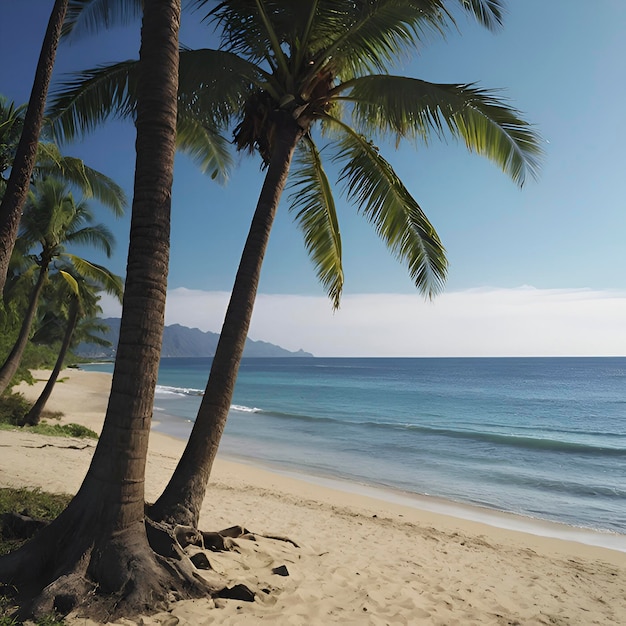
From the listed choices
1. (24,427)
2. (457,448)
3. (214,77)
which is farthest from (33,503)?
(457,448)

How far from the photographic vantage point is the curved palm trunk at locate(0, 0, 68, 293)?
610 cm

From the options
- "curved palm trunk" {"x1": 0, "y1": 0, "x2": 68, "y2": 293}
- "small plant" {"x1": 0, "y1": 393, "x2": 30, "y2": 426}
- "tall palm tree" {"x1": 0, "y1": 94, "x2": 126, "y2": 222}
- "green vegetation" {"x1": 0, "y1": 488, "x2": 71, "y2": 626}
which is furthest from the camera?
"small plant" {"x1": 0, "y1": 393, "x2": 30, "y2": 426}

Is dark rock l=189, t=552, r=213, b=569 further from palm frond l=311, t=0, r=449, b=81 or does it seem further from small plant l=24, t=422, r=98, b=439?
small plant l=24, t=422, r=98, b=439

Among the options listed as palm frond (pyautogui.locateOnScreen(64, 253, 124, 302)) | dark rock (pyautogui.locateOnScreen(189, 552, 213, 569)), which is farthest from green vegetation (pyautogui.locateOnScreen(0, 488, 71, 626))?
palm frond (pyautogui.locateOnScreen(64, 253, 124, 302))

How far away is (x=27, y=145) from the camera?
6137mm

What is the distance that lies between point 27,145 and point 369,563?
6.38m

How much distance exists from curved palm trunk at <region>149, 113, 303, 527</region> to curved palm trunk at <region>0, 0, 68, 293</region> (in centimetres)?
300

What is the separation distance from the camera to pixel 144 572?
366 centimetres

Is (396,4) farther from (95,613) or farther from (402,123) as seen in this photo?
(95,613)

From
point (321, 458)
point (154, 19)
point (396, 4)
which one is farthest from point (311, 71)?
point (321, 458)

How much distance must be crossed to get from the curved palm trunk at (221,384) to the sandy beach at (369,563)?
67cm

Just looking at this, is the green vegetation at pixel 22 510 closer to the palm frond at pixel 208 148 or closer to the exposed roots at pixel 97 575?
the exposed roots at pixel 97 575

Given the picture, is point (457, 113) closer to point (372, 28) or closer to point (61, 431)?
point (372, 28)

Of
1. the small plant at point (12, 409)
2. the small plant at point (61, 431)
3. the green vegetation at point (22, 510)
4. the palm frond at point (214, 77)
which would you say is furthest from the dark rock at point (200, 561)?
the small plant at point (12, 409)
